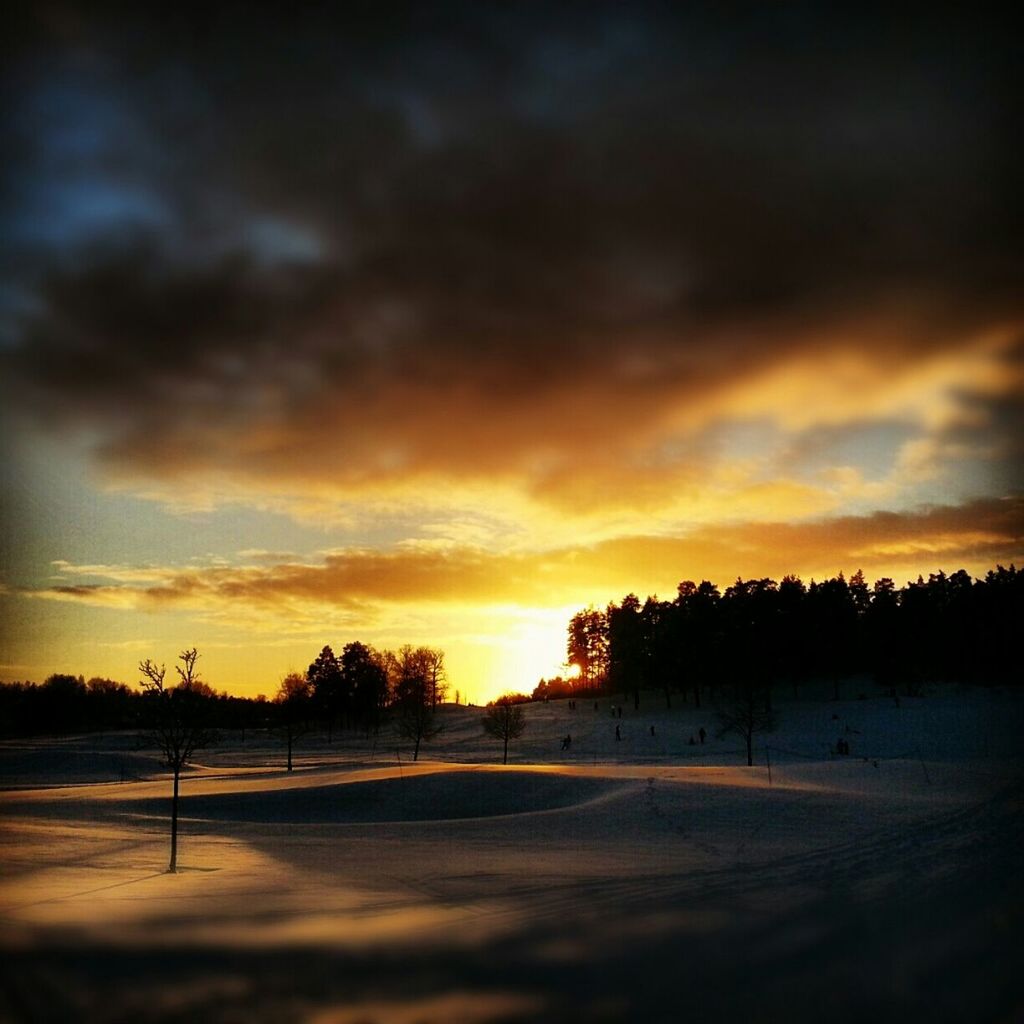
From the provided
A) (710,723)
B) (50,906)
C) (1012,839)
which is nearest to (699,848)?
(1012,839)

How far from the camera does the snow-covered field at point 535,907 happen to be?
8391mm

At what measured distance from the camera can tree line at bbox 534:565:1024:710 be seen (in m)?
92.4

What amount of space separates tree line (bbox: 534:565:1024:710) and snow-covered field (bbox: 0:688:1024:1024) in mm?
57590

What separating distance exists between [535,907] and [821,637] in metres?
92.7

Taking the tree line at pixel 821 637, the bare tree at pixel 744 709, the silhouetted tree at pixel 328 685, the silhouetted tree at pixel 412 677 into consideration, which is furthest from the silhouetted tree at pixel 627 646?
the silhouetted tree at pixel 328 685

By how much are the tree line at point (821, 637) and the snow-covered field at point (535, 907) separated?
189ft

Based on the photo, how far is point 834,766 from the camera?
46.2 m

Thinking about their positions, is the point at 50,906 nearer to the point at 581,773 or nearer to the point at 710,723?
the point at 581,773

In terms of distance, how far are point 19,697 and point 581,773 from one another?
5219 inches

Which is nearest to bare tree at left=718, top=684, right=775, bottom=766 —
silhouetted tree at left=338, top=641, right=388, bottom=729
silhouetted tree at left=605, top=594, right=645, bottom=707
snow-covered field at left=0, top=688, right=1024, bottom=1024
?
silhouetted tree at left=605, top=594, right=645, bottom=707

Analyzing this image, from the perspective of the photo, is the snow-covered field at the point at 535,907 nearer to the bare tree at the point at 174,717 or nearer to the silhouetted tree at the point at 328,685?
the bare tree at the point at 174,717

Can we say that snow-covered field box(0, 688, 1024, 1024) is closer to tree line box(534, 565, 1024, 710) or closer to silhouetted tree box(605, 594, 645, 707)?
tree line box(534, 565, 1024, 710)

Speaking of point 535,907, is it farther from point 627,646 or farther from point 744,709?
point 627,646

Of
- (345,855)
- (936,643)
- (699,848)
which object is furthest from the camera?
(936,643)
